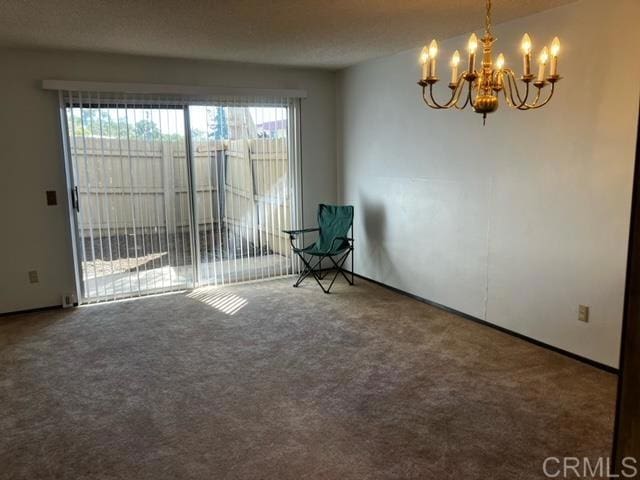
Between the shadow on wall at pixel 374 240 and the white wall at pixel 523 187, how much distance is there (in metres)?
0.02

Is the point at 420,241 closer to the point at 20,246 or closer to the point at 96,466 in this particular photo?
the point at 96,466

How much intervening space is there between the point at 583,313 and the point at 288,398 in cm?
208

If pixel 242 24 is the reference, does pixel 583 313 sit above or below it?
below

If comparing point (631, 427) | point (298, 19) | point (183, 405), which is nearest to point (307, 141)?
point (298, 19)

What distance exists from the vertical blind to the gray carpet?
31.2 inches

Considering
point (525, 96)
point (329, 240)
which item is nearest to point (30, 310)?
point (329, 240)

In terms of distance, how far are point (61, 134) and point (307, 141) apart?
2.60 meters

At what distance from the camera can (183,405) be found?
287 centimetres

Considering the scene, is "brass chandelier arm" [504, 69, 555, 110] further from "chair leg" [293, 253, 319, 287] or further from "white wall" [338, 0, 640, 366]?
"chair leg" [293, 253, 319, 287]

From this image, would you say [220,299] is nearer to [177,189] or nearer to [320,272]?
[177,189]

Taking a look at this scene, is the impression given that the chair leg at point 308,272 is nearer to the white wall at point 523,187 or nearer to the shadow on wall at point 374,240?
the shadow on wall at point 374,240

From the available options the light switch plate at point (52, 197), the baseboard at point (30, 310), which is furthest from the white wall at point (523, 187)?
the baseboard at point (30, 310)

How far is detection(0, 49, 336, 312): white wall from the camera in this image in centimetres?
441

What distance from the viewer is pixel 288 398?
293 centimetres
